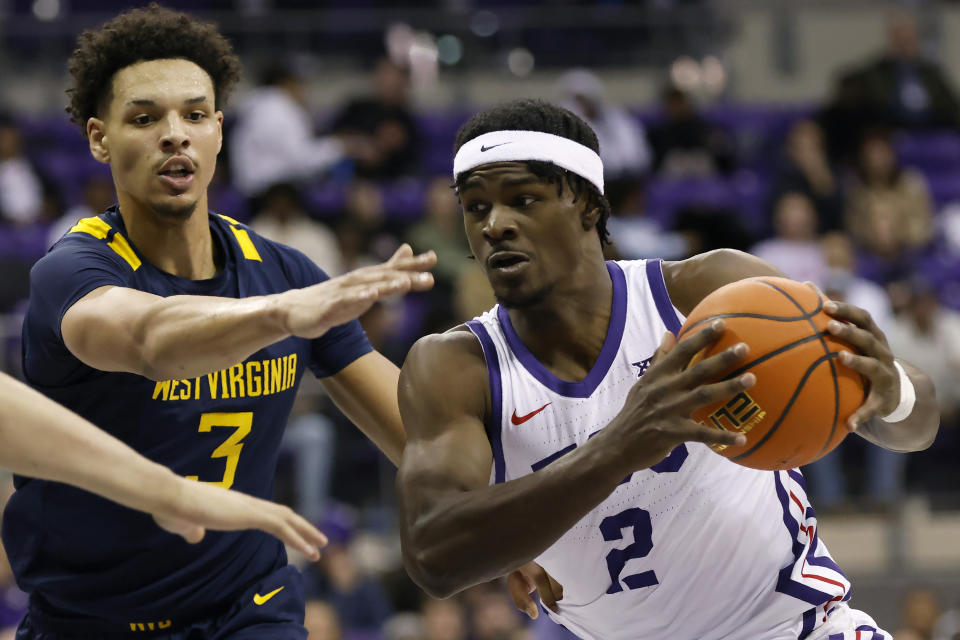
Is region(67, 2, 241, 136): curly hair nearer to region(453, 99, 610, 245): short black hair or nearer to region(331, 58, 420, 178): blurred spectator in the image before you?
region(453, 99, 610, 245): short black hair

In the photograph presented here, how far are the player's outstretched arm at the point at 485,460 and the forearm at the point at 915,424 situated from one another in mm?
970

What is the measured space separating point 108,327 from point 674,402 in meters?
1.63

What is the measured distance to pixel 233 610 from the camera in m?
4.22

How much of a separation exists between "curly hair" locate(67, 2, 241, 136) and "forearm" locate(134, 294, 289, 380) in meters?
1.18

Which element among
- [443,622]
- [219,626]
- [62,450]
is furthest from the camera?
[443,622]

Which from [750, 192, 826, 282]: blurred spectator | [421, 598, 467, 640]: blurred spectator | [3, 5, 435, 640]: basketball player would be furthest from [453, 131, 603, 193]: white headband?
[750, 192, 826, 282]: blurred spectator

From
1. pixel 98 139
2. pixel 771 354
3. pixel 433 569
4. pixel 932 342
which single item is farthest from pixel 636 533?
pixel 932 342

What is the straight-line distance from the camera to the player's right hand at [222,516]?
3037 millimetres

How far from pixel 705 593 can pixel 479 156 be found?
59.4 inches

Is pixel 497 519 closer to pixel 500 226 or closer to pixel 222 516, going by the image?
pixel 222 516

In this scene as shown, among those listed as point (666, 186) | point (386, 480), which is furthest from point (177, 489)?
point (666, 186)

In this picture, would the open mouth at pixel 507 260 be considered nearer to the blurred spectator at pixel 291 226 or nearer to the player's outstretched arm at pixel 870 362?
the player's outstretched arm at pixel 870 362

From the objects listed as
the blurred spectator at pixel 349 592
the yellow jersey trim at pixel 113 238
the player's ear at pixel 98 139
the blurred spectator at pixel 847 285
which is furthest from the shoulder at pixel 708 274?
the blurred spectator at pixel 847 285

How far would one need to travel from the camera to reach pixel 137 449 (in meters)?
4.13
